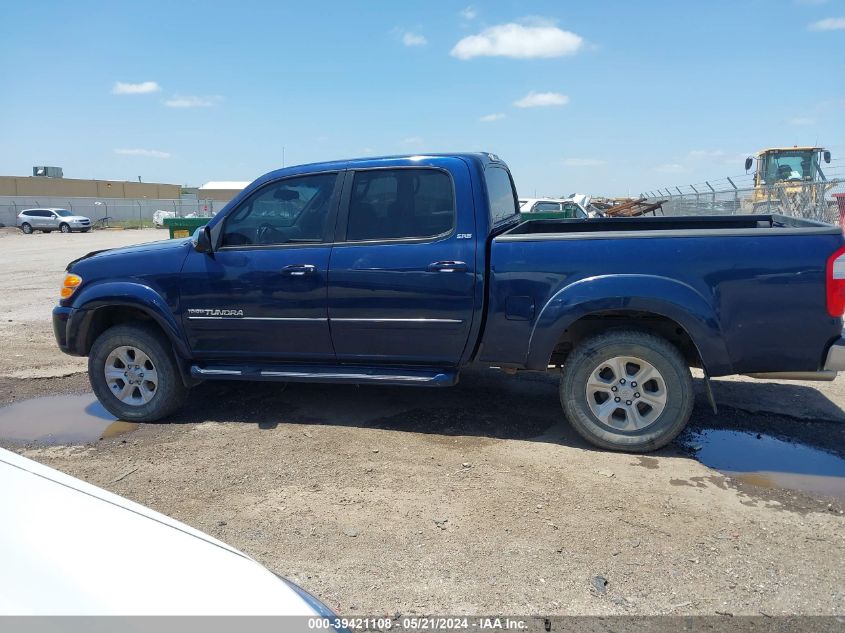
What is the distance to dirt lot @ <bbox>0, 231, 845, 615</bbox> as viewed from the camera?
9.92 feet

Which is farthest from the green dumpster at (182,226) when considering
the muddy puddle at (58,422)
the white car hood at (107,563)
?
the white car hood at (107,563)

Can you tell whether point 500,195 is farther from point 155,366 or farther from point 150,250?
point 155,366

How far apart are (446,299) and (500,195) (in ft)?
4.45

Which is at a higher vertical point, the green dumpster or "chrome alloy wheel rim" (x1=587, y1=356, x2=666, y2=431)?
the green dumpster

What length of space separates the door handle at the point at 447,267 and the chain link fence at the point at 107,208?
42609mm

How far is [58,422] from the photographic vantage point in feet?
18.4

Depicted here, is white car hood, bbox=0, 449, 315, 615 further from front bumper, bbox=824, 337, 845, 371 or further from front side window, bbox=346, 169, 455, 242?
front bumper, bbox=824, 337, 845, 371

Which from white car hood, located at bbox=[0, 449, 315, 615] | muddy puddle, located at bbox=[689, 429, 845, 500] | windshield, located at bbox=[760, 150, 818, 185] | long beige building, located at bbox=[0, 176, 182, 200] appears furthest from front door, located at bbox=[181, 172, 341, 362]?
long beige building, located at bbox=[0, 176, 182, 200]

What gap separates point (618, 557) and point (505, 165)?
12.4 ft

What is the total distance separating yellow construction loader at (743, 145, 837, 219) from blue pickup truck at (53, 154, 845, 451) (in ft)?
36.2

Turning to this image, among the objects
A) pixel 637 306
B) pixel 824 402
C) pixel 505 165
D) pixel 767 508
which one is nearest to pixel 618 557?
pixel 767 508

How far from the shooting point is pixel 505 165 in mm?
5980

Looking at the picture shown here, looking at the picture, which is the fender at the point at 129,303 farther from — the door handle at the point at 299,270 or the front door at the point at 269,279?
the door handle at the point at 299,270

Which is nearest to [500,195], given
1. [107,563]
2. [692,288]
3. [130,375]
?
[692,288]
